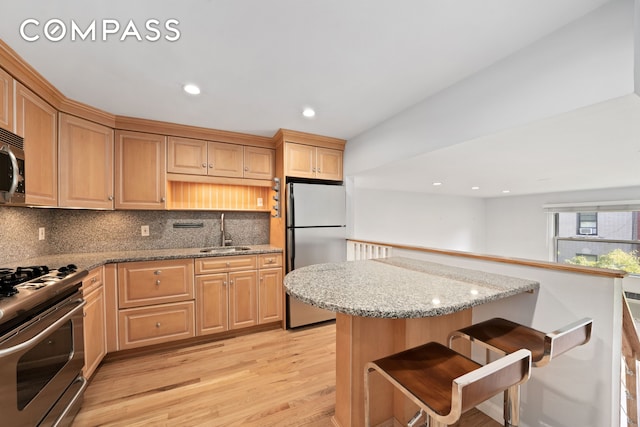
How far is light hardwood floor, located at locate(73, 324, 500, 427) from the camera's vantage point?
5.30 feet

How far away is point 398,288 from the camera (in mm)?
1231

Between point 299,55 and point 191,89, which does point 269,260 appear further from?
point 299,55

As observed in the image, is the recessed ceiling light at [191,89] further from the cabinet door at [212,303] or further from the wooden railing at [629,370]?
the wooden railing at [629,370]

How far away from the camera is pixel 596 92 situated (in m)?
1.18

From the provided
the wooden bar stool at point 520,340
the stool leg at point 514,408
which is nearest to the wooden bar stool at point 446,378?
the stool leg at point 514,408

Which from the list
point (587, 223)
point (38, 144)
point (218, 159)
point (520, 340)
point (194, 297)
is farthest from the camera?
point (587, 223)

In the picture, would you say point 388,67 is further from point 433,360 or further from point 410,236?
point 410,236

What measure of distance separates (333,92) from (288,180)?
1242 millimetres

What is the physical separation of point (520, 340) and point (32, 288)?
2.43 m

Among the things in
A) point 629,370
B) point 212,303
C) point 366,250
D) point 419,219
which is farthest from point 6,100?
point 419,219

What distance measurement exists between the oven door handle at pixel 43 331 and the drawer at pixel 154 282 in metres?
0.67

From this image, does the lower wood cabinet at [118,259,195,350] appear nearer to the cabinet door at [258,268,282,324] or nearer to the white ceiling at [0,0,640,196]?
the cabinet door at [258,268,282,324]

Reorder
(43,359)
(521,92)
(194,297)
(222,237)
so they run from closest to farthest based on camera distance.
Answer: (43,359) < (521,92) < (194,297) < (222,237)

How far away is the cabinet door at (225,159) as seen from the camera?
2.85 m
